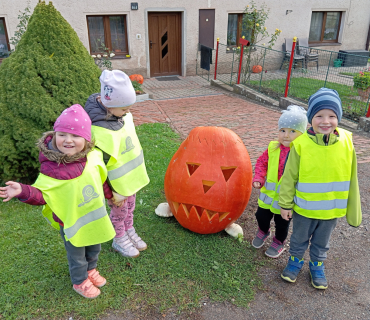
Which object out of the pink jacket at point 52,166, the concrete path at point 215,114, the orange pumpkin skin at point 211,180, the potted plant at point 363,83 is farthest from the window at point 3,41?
the potted plant at point 363,83

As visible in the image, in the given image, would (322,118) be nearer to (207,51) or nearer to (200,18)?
(207,51)

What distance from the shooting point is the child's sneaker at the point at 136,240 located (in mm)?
3270

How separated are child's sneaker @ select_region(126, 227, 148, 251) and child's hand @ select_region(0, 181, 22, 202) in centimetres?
148

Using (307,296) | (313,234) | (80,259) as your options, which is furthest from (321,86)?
(80,259)

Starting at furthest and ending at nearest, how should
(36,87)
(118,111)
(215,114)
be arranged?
(215,114) → (36,87) → (118,111)

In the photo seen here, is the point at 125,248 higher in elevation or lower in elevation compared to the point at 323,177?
lower

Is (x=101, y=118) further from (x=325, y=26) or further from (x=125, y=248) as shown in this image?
(x=325, y=26)

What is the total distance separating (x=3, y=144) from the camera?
3754 mm

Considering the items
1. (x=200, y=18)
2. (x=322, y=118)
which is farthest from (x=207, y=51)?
(x=322, y=118)

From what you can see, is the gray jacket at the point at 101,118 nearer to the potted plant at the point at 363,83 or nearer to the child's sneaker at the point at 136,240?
the child's sneaker at the point at 136,240

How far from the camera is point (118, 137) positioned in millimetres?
2662

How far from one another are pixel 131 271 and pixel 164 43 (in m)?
11.4

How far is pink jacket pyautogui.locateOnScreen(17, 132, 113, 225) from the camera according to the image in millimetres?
2141

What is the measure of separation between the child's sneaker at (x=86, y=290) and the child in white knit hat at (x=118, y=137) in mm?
581
